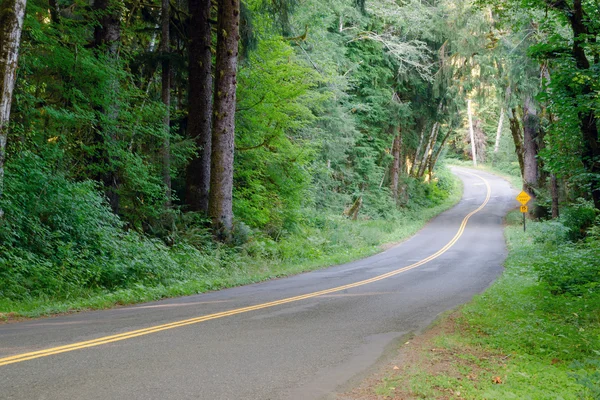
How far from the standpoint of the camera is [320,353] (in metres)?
7.07

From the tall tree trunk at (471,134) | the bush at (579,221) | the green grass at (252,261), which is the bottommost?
the green grass at (252,261)

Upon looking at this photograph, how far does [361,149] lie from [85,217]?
25.1 meters

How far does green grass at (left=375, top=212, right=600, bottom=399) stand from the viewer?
5.73 metres

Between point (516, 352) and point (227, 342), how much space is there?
4113 mm

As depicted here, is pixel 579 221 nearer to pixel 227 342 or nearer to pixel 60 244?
pixel 227 342

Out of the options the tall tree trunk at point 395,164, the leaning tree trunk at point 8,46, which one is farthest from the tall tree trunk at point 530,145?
the leaning tree trunk at point 8,46

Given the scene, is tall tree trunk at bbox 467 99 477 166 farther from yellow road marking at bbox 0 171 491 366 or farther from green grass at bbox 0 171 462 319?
yellow road marking at bbox 0 171 491 366

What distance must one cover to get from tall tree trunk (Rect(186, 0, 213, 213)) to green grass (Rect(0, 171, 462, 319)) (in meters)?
2.53

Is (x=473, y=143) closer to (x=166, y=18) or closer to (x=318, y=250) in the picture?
(x=318, y=250)

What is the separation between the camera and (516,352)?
746 centimetres

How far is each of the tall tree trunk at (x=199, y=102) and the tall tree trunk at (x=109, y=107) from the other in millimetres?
2903

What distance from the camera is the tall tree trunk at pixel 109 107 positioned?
48.1 ft

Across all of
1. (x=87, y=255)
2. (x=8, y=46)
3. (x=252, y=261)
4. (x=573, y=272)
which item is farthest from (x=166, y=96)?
(x=573, y=272)

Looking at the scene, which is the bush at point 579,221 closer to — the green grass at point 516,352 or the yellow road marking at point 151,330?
the yellow road marking at point 151,330
